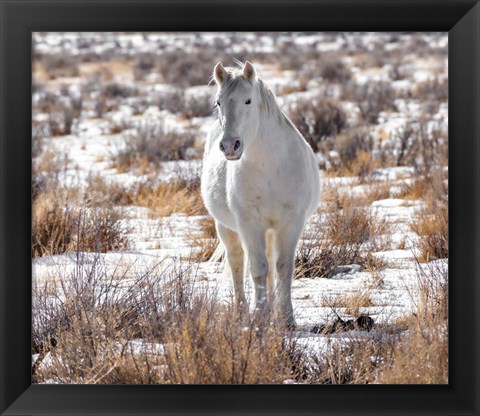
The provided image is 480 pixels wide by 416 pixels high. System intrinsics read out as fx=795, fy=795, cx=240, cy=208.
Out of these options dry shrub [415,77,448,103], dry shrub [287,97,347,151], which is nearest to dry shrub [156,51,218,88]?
dry shrub [415,77,448,103]

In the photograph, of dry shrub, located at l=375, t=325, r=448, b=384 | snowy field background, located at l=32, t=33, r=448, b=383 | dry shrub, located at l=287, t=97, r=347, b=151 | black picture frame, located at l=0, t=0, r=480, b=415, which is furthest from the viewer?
dry shrub, located at l=287, t=97, r=347, b=151

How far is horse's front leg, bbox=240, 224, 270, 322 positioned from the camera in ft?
16.3

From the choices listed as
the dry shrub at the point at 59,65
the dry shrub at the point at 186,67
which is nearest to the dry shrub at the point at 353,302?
the dry shrub at the point at 186,67

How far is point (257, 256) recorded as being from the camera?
5016mm

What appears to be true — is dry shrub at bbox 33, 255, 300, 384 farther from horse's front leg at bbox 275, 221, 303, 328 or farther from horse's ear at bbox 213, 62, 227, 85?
horse's ear at bbox 213, 62, 227, 85

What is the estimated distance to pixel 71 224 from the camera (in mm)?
7434

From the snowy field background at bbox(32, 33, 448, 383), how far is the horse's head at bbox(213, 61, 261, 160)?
84cm

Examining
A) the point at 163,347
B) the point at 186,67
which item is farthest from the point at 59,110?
the point at 163,347

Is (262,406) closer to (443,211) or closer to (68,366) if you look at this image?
(68,366)

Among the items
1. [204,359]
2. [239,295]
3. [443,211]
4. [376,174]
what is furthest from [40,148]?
[204,359]

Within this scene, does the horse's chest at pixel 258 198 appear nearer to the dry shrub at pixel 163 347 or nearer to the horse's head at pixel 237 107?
the horse's head at pixel 237 107

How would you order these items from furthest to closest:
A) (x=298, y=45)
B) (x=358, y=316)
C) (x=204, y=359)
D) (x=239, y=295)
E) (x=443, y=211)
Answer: (x=298, y=45) → (x=443, y=211) → (x=239, y=295) → (x=358, y=316) → (x=204, y=359)

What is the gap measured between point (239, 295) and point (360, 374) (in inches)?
70.1
